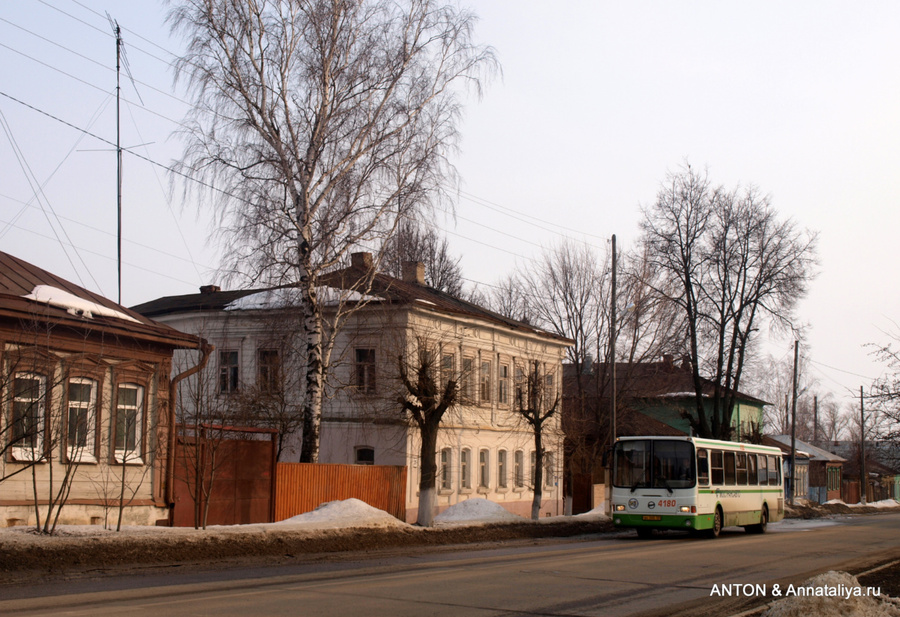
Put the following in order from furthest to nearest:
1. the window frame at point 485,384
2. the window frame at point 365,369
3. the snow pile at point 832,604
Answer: the window frame at point 485,384 → the window frame at point 365,369 → the snow pile at point 832,604

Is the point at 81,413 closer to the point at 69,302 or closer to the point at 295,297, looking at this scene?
the point at 69,302

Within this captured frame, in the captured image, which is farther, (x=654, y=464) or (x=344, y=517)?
(x=654, y=464)

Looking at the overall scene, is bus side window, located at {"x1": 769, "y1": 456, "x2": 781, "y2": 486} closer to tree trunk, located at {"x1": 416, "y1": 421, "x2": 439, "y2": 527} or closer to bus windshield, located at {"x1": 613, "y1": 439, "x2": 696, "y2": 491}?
bus windshield, located at {"x1": 613, "y1": 439, "x2": 696, "y2": 491}

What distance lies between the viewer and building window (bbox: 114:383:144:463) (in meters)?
20.9

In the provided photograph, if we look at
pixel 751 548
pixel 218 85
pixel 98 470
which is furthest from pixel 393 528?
pixel 218 85

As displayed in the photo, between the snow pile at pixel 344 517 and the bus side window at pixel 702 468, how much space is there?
27.5ft

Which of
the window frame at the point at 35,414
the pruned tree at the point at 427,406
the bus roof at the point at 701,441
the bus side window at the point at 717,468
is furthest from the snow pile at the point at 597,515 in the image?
the window frame at the point at 35,414

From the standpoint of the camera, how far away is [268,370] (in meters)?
32.1

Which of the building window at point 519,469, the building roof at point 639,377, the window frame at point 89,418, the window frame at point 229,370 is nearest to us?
the window frame at point 89,418

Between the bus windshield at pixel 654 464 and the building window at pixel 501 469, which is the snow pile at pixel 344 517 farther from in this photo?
the building window at pixel 501 469

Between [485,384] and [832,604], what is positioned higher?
[485,384]

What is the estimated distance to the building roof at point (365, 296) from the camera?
27.6m

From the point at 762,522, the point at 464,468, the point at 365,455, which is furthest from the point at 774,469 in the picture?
the point at 365,455

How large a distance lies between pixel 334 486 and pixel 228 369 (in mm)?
12088
